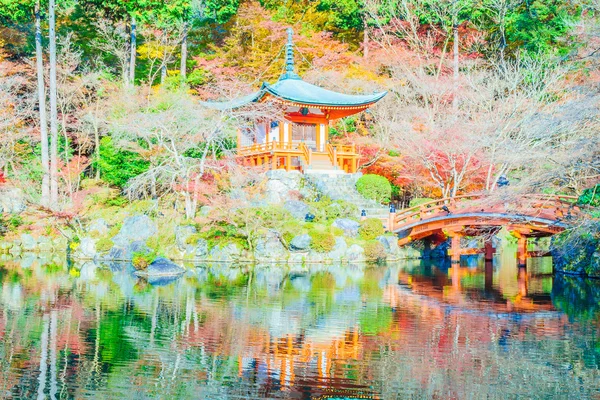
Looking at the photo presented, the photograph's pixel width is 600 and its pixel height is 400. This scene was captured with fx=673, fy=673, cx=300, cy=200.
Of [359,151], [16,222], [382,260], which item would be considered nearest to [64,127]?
[16,222]

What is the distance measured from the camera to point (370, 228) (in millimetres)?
20797

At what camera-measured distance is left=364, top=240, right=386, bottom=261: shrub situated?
20.5 m

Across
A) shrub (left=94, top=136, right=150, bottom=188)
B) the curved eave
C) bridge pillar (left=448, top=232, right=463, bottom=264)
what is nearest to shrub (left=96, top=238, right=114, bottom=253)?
shrub (left=94, top=136, right=150, bottom=188)

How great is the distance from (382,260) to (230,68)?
1339 cm

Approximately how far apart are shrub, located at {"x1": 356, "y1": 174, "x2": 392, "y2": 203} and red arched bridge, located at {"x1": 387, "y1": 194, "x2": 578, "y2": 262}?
1.40m

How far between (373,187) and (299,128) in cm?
433

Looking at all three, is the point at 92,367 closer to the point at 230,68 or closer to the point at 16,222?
the point at 16,222

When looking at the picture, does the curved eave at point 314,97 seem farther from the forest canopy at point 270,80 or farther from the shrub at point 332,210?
the shrub at point 332,210

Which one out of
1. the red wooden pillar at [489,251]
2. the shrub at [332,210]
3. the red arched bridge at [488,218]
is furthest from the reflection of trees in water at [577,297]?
the shrub at [332,210]

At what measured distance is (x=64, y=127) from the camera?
25922 mm

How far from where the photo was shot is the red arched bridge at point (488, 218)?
17.2m

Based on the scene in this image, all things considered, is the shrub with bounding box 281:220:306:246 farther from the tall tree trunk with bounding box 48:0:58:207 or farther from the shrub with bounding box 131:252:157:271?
the tall tree trunk with bounding box 48:0:58:207

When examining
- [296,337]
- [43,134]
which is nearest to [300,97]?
[43,134]

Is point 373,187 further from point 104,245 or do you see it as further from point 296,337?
point 296,337
